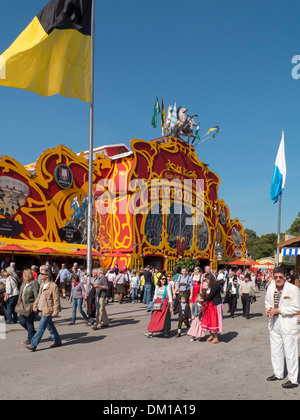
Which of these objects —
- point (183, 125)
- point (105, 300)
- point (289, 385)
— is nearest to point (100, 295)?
point (105, 300)

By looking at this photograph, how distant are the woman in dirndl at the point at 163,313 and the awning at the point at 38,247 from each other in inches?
414

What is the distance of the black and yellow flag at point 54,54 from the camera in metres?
11.0

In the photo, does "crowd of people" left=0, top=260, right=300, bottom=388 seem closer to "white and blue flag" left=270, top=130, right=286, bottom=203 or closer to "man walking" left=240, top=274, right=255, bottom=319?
"man walking" left=240, top=274, right=255, bottom=319

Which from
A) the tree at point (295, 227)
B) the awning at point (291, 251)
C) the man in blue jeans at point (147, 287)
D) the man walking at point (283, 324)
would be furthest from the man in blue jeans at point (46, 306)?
the tree at point (295, 227)

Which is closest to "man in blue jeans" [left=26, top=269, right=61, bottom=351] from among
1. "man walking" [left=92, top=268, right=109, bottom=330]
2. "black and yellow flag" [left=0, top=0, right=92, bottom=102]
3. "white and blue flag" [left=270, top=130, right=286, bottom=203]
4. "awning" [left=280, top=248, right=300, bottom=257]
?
"man walking" [left=92, top=268, right=109, bottom=330]

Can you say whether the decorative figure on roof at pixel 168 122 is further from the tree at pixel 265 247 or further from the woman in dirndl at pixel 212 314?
the tree at pixel 265 247

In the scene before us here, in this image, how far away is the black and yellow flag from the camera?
36.0 ft

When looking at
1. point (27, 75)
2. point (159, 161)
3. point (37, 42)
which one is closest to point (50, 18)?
point (37, 42)

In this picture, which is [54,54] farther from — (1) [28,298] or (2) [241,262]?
(2) [241,262]

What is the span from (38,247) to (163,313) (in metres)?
12.2

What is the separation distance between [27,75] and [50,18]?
2136 mm

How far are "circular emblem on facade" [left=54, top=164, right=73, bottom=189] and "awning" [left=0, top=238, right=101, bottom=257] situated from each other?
12.4 feet

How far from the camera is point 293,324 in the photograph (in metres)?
6.04
